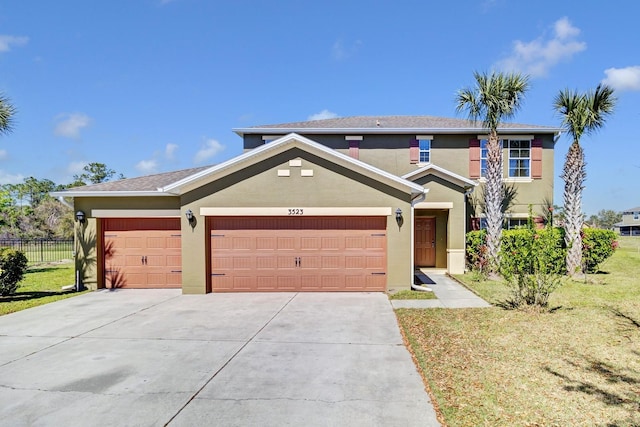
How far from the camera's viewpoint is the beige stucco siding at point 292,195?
1101 cm

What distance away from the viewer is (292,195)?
442 inches

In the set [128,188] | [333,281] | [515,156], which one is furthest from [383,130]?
[128,188]

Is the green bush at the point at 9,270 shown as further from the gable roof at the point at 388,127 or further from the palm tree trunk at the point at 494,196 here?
the palm tree trunk at the point at 494,196

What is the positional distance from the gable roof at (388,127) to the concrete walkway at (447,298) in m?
7.66

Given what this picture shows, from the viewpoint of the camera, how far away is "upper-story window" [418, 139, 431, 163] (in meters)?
17.7

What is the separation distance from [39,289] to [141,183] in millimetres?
4885

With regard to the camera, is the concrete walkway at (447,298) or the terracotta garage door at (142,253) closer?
the concrete walkway at (447,298)

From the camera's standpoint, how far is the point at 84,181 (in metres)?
51.8

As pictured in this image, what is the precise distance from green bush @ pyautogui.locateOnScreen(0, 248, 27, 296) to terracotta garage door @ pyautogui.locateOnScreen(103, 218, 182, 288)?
90.7 inches

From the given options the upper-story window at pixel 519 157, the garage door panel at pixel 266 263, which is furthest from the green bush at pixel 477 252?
the garage door panel at pixel 266 263

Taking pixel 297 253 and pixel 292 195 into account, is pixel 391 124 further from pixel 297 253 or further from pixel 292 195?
pixel 297 253

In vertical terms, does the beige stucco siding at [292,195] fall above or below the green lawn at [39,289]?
above

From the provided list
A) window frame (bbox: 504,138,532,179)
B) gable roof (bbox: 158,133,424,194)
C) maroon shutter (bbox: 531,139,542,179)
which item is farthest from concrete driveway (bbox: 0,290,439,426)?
maroon shutter (bbox: 531,139,542,179)

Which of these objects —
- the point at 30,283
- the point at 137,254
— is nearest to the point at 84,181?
the point at 30,283
